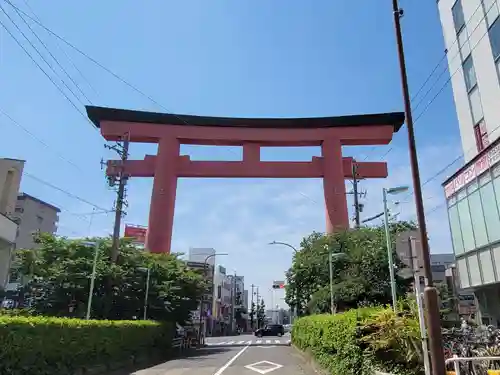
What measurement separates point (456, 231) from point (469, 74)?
6982 mm

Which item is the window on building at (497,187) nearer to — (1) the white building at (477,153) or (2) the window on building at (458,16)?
(1) the white building at (477,153)

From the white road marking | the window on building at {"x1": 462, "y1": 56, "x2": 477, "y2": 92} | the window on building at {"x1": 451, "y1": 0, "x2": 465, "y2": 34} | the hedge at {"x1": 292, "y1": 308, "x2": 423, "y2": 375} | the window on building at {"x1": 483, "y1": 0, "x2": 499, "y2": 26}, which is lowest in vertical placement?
the white road marking

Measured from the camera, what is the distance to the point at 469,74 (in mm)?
19500

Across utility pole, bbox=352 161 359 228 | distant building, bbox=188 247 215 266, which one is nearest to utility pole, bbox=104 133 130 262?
utility pole, bbox=352 161 359 228

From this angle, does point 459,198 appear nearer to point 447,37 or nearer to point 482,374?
point 447,37

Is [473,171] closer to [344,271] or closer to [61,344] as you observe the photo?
[344,271]

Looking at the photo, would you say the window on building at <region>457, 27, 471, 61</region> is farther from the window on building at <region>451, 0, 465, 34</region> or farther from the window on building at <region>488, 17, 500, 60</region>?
the window on building at <region>488, 17, 500, 60</region>

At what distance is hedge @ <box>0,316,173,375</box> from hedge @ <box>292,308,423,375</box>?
8009 mm

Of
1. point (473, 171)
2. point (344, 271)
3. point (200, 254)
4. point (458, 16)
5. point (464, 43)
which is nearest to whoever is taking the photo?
point (473, 171)

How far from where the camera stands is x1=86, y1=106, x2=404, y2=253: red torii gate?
29.4m

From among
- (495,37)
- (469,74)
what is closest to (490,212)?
(495,37)

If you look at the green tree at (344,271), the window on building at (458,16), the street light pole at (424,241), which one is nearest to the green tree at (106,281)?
the green tree at (344,271)

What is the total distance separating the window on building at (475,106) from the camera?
1866 centimetres

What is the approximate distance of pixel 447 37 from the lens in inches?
848
